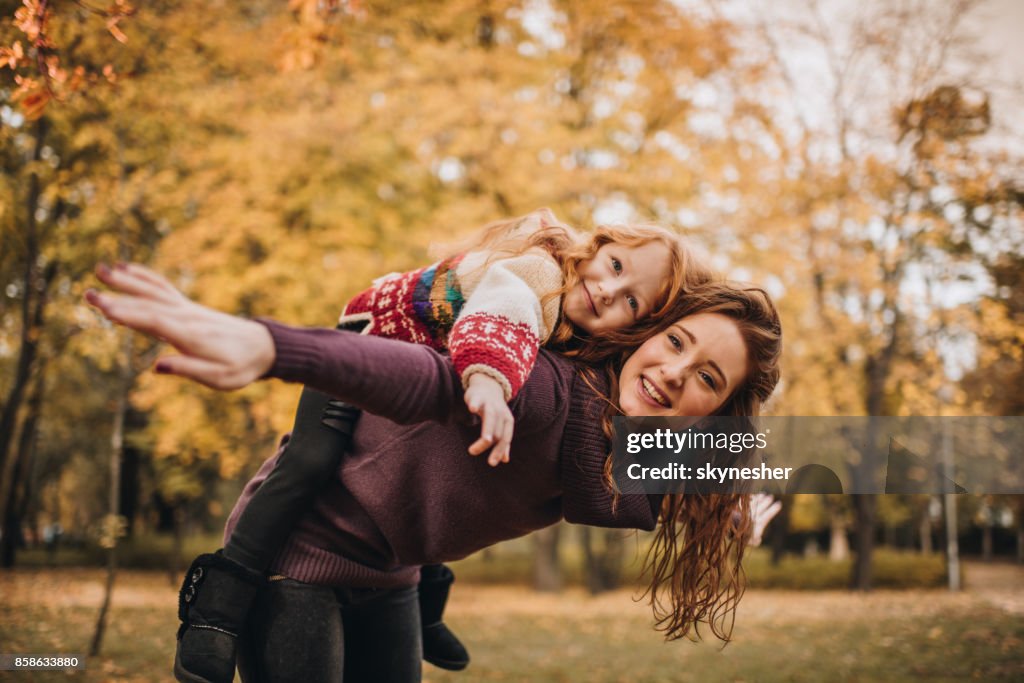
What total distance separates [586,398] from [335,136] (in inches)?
370

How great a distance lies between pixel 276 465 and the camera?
167 centimetres

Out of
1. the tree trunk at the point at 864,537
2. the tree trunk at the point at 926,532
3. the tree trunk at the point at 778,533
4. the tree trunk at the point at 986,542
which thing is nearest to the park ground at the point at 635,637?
the tree trunk at the point at 864,537

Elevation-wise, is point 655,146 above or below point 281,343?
above

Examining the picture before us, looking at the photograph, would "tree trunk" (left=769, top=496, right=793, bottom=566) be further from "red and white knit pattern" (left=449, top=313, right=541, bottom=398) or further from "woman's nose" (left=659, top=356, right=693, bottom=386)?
"red and white knit pattern" (left=449, top=313, right=541, bottom=398)

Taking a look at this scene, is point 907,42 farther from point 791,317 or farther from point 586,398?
point 586,398

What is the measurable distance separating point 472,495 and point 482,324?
1.33 feet

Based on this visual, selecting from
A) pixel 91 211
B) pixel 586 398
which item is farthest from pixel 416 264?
pixel 586 398

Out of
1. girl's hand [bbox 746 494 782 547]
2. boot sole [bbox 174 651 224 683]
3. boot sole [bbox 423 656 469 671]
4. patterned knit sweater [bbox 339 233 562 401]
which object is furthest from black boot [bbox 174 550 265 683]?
girl's hand [bbox 746 494 782 547]

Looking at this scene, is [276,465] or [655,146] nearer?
[276,465]

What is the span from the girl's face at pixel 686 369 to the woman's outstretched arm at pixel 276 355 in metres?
0.57

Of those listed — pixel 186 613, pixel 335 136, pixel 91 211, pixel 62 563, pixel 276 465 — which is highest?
pixel 335 136

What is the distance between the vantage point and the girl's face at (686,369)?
1.63 m

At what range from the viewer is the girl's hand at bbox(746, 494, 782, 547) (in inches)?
85.4

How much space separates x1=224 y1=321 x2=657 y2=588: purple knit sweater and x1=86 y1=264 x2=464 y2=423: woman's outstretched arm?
4.0 inches
